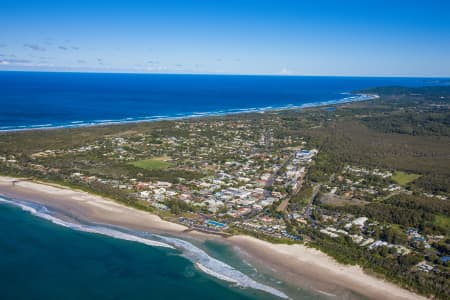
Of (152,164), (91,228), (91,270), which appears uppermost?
(152,164)

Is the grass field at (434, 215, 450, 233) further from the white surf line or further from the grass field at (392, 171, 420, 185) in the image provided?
the white surf line

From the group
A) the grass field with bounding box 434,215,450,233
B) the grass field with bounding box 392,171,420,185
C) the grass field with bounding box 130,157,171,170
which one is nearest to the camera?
the grass field with bounding box 434,215,450,233

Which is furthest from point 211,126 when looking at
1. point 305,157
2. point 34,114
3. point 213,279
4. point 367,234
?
point 213,279

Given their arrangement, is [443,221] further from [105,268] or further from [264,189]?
[105,268]

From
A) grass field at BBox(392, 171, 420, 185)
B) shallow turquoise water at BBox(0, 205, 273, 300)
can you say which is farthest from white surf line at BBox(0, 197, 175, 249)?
grass field at BBox(392, 171, 420, 185)

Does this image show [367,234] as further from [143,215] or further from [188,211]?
[143,215]

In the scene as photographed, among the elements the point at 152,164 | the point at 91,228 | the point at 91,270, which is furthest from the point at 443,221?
the point at 152,164
